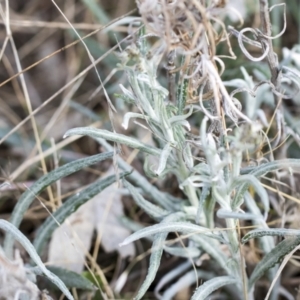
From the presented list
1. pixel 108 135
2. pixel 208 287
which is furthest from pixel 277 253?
pixel 108 135

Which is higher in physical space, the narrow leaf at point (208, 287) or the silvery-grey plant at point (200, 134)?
the silvery-grey plant at point (200, 134)

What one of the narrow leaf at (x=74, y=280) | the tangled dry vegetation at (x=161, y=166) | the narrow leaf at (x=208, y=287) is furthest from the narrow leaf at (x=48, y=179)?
the narrow leaf at (x=208, y=287)

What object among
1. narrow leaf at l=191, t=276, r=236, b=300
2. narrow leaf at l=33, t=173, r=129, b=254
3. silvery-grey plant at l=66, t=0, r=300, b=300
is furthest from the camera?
narrow leaf at l=33, t=173, r=129, b=254

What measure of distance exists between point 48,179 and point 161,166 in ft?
0.81

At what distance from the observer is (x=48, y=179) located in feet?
3.18

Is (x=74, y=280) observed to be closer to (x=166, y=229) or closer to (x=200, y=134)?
(x=166, y=229)

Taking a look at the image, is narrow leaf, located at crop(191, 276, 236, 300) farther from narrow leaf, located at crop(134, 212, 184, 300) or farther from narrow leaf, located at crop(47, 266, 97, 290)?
narrow leaf, located at crop(47, 266, 97, 290)

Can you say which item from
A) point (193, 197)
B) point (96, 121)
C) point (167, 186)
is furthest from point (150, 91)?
point (96, 121)

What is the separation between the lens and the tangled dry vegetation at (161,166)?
0.79 meters

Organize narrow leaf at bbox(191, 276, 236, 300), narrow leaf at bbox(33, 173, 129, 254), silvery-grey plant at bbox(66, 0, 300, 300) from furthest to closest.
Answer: narrow leaf at bbox(33, 173, 129, 254)
narrow leaf at bbox(191, 276, 236, 300)
silvery-grey plant at bbox(66, 0, 300, 300)

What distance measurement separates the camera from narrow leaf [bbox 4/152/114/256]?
36.0 inches

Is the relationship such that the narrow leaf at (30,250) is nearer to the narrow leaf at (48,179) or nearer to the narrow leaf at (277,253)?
the narrow leaf at (48,179)

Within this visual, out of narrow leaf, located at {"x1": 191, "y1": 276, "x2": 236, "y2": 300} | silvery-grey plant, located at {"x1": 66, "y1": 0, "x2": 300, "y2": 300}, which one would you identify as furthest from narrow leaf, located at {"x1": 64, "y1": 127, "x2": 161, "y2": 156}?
narrow leaf, located at {"x1": 191, "y1": 276, "x2": 236, "y2": 300}

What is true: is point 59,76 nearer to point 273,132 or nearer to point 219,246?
point 273,132
